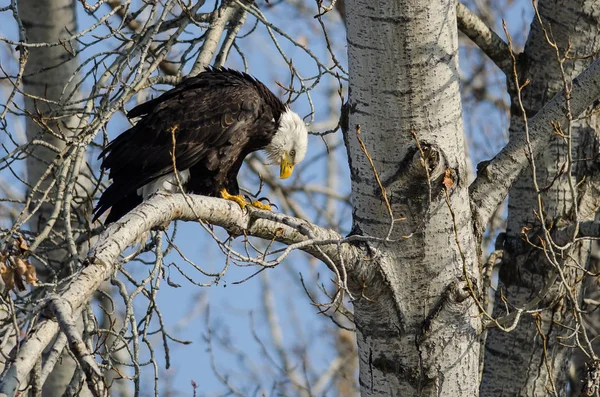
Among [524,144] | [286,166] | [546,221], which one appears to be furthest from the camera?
[286,166]

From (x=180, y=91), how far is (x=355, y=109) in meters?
1.68

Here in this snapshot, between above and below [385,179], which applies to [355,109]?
above

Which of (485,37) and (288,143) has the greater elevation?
(485,37)

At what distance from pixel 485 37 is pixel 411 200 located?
4.59 feet

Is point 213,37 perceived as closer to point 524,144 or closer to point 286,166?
point 286,166

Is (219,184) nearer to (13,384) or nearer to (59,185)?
(59,185)

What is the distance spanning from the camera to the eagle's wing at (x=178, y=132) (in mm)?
4152

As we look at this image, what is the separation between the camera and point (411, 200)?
2.75 metres

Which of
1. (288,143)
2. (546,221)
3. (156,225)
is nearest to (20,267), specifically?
(156,225)

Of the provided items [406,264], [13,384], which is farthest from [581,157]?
[13,384]

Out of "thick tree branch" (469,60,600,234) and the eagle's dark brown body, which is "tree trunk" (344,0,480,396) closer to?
"thick tree branch" (469,60,600,234)

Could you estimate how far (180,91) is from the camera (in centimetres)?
425

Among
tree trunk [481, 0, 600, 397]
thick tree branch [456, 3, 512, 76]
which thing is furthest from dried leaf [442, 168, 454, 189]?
thick tree branch [456, 3, 512, 76]

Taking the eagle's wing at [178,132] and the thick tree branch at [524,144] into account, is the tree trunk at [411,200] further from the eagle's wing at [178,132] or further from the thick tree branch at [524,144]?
the eagle's wing at [178,132]
